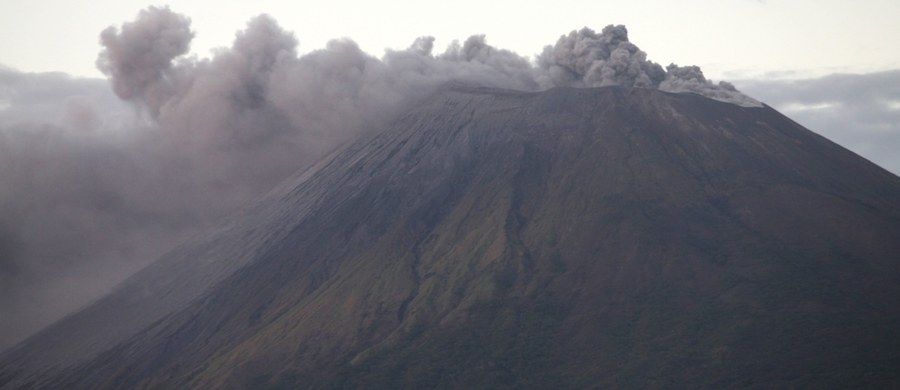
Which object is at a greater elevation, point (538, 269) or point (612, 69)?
point (612, 69)

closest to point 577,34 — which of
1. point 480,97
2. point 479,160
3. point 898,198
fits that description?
point 480,97

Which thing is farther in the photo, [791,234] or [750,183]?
[750,183]

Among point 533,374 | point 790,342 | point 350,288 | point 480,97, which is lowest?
point 790,342

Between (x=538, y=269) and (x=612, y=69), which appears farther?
(x=612, y=69)

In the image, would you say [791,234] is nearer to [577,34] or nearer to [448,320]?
[448,320]

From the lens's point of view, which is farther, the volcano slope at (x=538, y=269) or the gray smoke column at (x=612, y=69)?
the gray smoke column at (x=612, y=69)

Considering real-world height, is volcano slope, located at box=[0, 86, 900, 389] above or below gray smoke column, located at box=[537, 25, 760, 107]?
below

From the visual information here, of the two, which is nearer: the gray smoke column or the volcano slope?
the volcano slope

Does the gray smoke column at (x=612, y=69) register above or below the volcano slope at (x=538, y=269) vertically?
above
